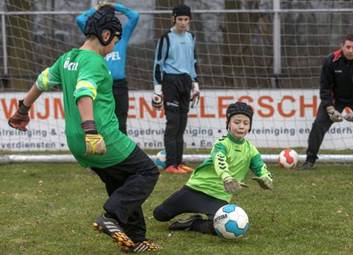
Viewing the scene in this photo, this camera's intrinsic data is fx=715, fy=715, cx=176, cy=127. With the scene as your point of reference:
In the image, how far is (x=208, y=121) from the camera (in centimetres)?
1114

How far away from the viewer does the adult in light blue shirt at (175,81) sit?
869 cm

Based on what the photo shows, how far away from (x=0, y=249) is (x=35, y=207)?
1.62 meters

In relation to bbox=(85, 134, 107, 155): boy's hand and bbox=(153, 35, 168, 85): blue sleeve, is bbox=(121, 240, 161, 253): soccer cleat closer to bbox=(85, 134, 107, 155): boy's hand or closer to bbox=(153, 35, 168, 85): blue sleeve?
bbox=(85, 134, 107, 155): boy's hand

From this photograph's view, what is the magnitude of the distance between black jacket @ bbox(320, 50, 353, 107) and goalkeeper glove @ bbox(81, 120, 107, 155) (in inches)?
198

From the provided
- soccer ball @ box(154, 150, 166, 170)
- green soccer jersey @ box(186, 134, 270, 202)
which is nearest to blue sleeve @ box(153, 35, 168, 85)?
soccer ball @ box(154, 150, 166, 170)

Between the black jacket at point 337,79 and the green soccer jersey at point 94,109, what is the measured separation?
179 inches

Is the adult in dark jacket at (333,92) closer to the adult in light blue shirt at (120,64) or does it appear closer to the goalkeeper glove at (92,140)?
the adult in light blue shirt at (120,64)

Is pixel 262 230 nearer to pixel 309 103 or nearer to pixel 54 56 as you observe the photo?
pixel 309 103

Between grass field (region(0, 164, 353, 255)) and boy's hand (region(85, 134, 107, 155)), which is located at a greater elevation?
boy's hand (region(85, 134, 107, 155))

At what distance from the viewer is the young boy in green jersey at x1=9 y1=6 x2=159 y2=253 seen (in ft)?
15.2

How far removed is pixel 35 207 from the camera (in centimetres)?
685

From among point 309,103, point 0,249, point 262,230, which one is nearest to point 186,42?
point 309,103

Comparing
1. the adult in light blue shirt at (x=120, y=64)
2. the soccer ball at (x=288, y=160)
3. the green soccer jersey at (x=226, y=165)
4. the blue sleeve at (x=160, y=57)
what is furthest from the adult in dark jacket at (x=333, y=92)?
the green soccer jersey at (x=226, y=165)

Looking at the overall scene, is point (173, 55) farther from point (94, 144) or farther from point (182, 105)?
point (94, 144)
